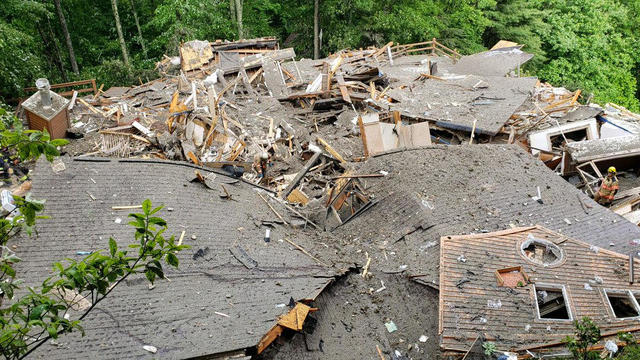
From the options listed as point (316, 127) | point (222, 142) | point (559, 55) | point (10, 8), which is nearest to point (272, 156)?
point (222, 142)

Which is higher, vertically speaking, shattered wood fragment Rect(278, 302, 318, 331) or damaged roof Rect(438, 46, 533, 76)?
shattered wood fragment Rect(278, 302, 318, 331)

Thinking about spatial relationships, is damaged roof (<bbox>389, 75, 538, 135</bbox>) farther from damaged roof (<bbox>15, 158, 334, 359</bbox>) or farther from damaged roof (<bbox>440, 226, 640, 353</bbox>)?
damaged roof (<bbox>15, 158, 334, 359</bbox>)

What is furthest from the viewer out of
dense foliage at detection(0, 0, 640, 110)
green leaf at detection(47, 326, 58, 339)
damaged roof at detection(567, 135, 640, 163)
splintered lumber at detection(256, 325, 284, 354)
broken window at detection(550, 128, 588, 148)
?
dense foliage at detection(0, 0, 640, 110)

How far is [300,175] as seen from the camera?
42.1 ft

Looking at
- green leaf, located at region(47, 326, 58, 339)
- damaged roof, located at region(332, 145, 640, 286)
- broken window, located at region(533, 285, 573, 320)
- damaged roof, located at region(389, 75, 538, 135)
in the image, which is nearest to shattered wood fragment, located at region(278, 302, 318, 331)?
damaged roof, located at region(332, 145, 640, 286)

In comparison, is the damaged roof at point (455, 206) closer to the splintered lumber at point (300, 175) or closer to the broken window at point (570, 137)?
the splintered lumber at point (300, 175)

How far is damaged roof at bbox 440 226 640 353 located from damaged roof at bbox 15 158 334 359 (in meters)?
2.25

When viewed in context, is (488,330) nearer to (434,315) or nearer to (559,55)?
(434,315)

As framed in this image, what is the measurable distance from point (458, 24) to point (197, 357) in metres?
24.9

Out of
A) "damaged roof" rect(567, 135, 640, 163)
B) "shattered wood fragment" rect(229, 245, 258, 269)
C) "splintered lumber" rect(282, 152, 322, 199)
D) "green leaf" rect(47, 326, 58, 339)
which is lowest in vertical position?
"damaged roof" rect(567, 135, 640, 163)

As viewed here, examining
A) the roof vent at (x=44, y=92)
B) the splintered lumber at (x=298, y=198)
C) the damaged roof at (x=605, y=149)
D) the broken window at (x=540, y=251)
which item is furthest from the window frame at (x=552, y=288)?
the roof vent at (x=44, y=92)

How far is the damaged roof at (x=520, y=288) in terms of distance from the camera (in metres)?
7.56

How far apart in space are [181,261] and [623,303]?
758 cm

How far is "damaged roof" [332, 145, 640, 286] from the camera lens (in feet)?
33.2
